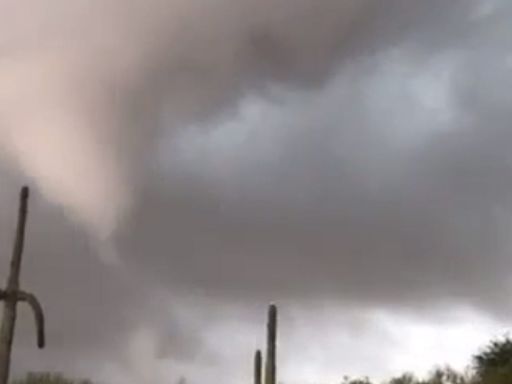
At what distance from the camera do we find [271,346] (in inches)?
1067

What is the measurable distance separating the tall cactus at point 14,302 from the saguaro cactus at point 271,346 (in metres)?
5.62

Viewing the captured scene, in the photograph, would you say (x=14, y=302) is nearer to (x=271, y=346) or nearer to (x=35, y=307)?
(x=35, y=307)

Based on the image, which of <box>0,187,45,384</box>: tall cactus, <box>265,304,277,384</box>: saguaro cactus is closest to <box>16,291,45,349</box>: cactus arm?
<box>0,187,45,384</box>: tall cactus

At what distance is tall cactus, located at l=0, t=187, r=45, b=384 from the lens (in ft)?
81.3

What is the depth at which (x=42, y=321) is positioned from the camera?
2533 centimetres

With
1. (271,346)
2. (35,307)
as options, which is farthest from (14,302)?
(271,346)

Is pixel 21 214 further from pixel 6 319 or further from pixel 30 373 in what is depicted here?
pixel 30 373

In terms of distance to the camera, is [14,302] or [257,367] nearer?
[14,302]

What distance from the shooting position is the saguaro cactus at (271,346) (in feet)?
87.6

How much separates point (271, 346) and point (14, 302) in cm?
648

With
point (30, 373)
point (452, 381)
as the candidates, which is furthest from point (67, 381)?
point (452, 381)

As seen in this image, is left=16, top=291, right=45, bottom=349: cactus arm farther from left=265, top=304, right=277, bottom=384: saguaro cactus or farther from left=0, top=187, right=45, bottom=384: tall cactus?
left=265, top=304, right=277, bottom=384: saguaro cactus

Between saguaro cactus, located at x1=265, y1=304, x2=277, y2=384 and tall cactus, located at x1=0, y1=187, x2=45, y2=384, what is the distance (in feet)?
18.4

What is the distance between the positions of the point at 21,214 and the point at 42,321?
2.61 meters
